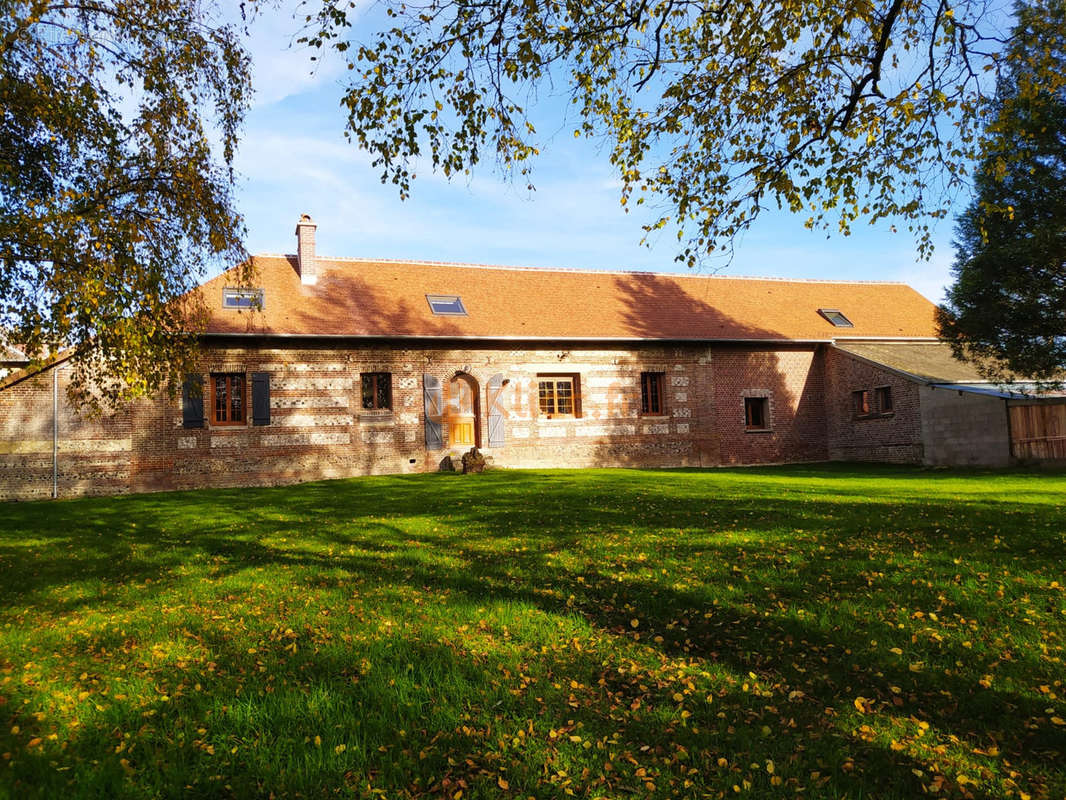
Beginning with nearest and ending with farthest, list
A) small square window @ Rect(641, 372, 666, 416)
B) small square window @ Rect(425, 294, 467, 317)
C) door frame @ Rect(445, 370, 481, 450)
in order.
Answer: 1. door frame @ Rect(445, 370, 481, 450)
2. small square window @ Rect(425, 294, 467, 317)
3. small square window @ Rect(641, 372, 666, 416)

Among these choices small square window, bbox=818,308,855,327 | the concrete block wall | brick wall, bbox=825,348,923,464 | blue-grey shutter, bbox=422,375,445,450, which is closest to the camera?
the concrete block wall

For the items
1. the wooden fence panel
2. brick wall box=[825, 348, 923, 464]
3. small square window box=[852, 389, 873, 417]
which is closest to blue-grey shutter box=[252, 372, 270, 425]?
brick wall box=[825, 348, 923, 464]

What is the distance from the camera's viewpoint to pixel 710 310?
24203mm

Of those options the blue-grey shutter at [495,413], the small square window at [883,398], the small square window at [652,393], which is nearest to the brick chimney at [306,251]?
the blue-grey shutter at [495,413]

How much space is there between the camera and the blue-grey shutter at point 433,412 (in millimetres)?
19984

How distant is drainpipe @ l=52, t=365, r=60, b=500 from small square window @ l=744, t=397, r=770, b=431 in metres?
19.4

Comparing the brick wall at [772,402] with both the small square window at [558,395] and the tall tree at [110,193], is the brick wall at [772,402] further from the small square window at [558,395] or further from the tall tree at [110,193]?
the tall tree at [110,193]

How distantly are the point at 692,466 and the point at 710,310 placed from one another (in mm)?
5638

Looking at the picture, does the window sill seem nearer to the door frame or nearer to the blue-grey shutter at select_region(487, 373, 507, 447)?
the door frame

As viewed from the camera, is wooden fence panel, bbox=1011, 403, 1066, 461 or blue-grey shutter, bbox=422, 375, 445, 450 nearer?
wooden fence panel, bbox=1011, 403, 1066, 461

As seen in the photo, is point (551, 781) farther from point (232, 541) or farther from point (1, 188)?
point (1, 188)

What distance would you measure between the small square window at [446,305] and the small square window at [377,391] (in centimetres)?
260

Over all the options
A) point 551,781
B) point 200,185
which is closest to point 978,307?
point 200,185

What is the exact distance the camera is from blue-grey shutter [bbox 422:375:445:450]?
1998 cm
